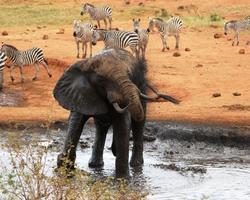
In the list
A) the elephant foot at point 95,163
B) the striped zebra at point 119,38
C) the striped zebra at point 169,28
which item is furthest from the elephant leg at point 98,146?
the striped zebra at point 169,28

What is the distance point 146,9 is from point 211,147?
21.2 m

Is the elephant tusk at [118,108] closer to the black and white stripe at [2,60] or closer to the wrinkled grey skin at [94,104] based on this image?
the wrinkled grey skin at [94,104]

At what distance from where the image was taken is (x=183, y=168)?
12922 mm

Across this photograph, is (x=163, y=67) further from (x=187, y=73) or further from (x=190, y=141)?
(x=190, y=141)

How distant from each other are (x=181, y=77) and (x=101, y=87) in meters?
10.0

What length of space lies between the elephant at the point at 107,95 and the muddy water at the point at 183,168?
0.57m

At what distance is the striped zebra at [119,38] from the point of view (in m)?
23.8

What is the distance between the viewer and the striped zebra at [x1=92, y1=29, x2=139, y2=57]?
23.8 meters

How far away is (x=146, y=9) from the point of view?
116 feet

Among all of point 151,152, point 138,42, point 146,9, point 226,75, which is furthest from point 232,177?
point 146,9

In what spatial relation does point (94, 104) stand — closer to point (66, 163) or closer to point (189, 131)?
point (66, 163)

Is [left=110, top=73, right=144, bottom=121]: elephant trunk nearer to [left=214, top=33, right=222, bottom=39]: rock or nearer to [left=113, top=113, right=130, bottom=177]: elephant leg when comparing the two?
[left=113, top=113, right=130, bottom=177]: elephant leg

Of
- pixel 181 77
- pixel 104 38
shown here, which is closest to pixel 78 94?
pixel 181 77

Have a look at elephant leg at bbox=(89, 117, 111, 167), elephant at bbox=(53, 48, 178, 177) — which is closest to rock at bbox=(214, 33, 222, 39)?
elephant leg at bbox=(89, 117, 111, 167)
